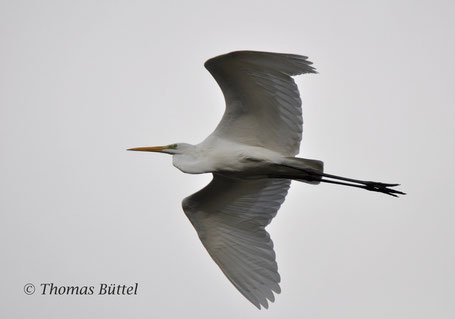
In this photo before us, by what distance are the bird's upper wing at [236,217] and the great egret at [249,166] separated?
1 centimetres

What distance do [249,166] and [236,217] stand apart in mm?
1047

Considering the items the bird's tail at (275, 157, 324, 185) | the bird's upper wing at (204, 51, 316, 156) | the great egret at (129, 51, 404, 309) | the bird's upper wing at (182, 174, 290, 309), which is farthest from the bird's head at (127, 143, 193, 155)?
the bird's tail at (275, 157, 324, 185)

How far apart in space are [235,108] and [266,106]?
0.41m

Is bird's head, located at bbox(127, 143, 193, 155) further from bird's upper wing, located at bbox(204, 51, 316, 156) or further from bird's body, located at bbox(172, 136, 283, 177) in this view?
bird's upper wing, located at bbox(204, 51, 316, 156)

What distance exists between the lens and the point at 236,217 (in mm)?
9930

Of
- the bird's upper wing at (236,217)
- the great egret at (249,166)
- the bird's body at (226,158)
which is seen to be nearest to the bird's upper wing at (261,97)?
the great egret at (249,166)

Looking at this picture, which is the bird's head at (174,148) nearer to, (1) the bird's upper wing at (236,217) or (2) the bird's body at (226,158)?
(2) the bird's body at (226,158)

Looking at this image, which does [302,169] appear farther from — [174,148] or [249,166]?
[174,148]

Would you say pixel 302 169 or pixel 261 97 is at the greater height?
pixel 261 97

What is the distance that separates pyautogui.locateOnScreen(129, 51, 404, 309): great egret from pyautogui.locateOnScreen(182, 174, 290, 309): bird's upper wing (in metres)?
0.01

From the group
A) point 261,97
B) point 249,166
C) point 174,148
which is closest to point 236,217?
point 249,166

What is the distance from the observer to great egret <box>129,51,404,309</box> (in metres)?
8.78

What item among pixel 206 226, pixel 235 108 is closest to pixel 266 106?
pixel 235 108

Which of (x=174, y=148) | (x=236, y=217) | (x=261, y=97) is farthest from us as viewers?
(x=236, y=217)
